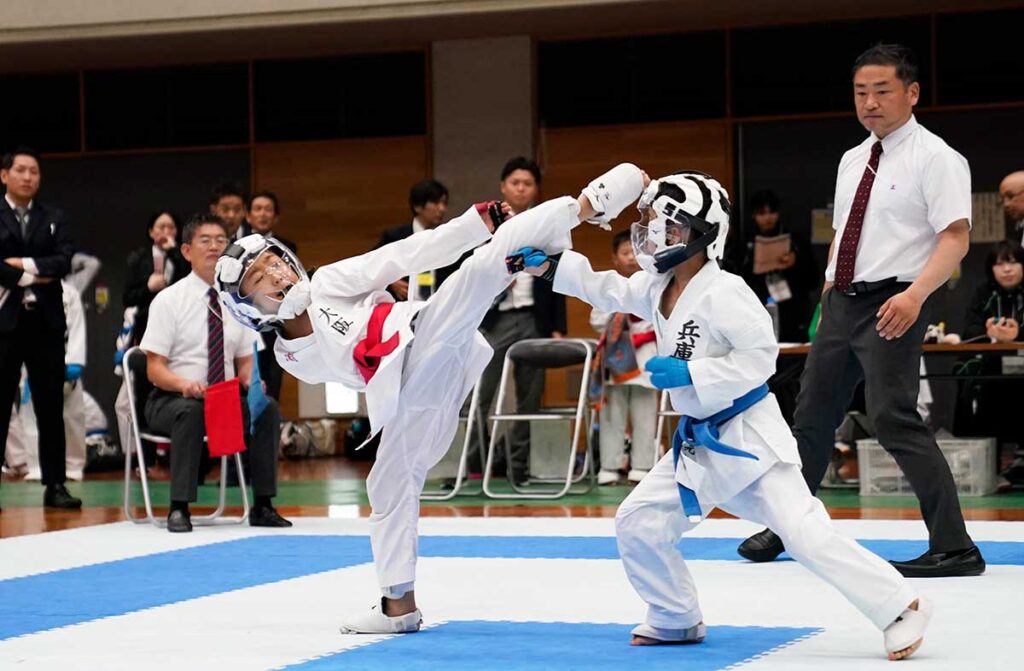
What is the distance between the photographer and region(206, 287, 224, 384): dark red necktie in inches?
255

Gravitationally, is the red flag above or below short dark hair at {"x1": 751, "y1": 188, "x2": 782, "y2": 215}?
below

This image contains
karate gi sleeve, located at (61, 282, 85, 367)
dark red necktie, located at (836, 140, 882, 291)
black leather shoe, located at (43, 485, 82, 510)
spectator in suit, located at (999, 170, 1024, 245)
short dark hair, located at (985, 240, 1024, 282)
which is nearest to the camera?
dark red necktie, located at (836, 140, 882, 291)

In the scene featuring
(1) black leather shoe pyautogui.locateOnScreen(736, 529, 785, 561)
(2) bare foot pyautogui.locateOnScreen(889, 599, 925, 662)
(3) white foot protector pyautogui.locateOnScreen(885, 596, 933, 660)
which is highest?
(3) white foot protector pyautogui.locateOnScreen(885, 596, 933, 660)

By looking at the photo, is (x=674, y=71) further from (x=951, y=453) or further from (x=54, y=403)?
(x=54, y=403)

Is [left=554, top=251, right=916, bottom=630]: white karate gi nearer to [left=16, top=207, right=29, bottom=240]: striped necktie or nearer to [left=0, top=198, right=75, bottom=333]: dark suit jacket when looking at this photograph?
[left=0, top=198, right=75, bottom=333]: dark suit jacket

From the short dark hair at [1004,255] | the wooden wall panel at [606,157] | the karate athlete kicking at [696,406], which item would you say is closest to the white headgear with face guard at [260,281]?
the karate athlete kicking at [696,406]

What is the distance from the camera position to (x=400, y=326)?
3662 mm

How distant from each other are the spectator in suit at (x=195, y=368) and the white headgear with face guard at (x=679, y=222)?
3.26 metres

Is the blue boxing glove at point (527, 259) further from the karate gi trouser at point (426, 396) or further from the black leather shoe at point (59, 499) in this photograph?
the black leather shoe at point (59, 499)

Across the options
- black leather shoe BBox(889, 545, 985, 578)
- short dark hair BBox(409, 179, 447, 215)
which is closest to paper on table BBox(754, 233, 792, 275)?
short dark hair BBox(409, 179, 447, 215)

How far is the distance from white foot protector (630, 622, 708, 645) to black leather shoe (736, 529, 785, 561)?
1485 mm

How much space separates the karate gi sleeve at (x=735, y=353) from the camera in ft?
10.9

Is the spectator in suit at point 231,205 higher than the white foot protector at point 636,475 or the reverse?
higher

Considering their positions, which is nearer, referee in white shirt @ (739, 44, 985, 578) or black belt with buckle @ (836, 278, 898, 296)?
referee in white shirt @ (739, 44, 985, 578)
